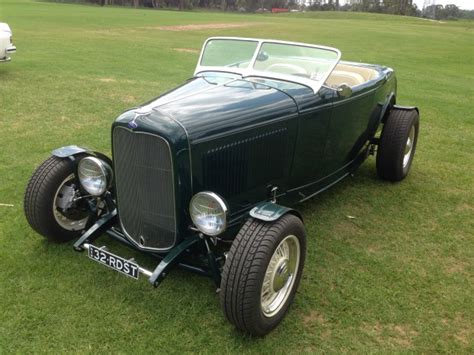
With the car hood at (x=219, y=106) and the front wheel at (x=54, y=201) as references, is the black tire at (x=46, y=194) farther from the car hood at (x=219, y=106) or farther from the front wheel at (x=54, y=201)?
the car hood at (x=219, y=106)

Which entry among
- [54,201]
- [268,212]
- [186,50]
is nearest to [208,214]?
[268,212]

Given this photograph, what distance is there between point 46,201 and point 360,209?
3.09 m

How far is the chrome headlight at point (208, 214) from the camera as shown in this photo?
281 centimetres

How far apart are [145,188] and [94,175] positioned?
0.62m

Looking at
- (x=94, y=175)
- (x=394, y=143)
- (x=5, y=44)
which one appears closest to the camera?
(x=94, y=175)

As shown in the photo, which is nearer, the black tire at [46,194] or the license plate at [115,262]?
the license plate at [115,262]

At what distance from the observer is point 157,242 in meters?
3.23

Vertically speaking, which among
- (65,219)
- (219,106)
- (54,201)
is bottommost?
(65,219)

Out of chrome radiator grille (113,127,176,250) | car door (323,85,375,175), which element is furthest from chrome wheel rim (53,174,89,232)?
car door (323,85,375,175)

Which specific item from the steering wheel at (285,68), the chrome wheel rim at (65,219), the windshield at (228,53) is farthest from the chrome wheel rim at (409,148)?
the chrome wheel rim at (65,219)

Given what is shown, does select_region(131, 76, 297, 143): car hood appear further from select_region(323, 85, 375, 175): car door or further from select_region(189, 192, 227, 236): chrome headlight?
select_region(323, 85, 375, 175): car door

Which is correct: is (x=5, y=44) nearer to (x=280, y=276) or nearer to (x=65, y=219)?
(x=65, y=219)

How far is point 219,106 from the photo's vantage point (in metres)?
3.30

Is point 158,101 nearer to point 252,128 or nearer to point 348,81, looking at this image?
point 252,128
